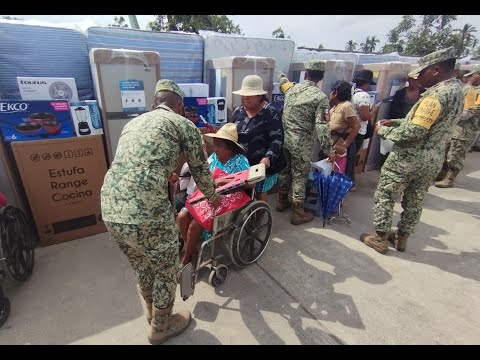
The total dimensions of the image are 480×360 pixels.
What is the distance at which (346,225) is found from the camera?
3.44 meters

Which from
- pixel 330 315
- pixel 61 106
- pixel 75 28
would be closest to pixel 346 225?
pixel 330 315

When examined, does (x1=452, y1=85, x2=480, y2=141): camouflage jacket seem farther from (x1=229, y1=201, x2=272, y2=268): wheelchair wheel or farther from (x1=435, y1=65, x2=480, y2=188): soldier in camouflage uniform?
(x1=229, y1=201, x2=272, y2=268): wheelchair wheel

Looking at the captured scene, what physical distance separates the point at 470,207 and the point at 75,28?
5943 mm

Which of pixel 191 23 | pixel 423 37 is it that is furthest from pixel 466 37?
pixel 191 23

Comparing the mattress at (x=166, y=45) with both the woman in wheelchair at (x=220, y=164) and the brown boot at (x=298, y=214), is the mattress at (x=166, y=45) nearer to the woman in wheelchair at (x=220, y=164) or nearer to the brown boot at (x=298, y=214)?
the woman in wheelchair at (x=220, y=164)

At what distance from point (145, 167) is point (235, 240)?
1.15 metres

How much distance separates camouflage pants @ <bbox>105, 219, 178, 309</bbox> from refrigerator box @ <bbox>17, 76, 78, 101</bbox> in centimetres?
194

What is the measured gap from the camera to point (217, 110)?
3.46 m

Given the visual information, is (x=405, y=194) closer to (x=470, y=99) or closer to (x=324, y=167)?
(x=324, y=167)

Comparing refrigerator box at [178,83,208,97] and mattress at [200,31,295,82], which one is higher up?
mattress at [200,31,295,82]

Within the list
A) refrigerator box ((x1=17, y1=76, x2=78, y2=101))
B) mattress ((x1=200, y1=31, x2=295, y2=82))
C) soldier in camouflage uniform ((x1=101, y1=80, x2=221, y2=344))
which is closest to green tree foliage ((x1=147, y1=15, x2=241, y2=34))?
mattress ((x1=200, y1=31, x2=295, y2=82))

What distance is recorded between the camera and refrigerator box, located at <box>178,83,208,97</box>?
126 inches

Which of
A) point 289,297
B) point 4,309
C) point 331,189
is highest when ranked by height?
point 331,189

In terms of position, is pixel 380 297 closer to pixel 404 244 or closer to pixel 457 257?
pixel 404 244
